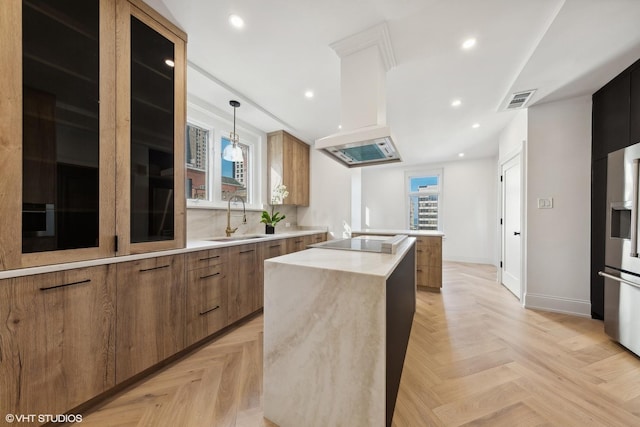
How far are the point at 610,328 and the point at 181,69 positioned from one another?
4.46m

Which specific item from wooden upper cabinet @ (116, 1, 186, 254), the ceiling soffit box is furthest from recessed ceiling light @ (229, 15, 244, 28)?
the ceiling soffit box

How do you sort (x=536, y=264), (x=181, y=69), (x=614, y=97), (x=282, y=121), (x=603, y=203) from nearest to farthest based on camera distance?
(x=181, y=69) → (x=614, y=97) → (x=603, y=203) → (x=536, y=264) → (x=282, y=121)

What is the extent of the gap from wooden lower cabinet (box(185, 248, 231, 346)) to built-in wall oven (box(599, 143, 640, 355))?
354cm

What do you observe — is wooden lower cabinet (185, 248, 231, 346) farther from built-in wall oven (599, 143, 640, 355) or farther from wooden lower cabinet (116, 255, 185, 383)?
built-in wall oven (599, 143, 640, 355)

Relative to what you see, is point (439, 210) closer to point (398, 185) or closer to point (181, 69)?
point (398, 185)

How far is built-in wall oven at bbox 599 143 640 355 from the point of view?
1854 mm

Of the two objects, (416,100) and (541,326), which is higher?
(416,100)

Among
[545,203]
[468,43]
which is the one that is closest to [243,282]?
[468,43]

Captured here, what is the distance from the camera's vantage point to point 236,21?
174 centimetres

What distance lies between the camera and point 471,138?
433 cm

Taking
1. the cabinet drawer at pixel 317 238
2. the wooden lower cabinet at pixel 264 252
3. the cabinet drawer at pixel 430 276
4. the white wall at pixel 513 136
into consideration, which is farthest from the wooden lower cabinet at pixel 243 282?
the white wall at pixel 513 136

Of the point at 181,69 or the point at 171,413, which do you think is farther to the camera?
the point at 181,69

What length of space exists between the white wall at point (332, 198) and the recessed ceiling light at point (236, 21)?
2843 millimetres

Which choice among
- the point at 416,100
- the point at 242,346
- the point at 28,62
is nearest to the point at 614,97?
the point at 416,100
